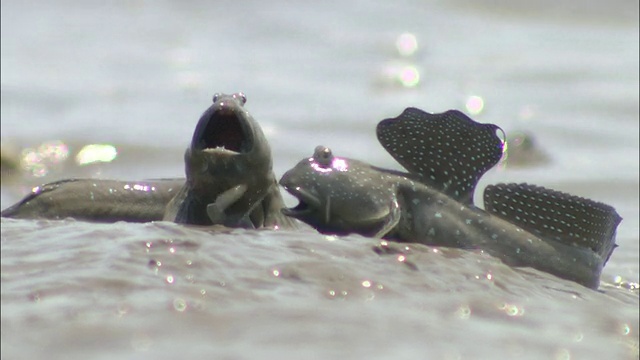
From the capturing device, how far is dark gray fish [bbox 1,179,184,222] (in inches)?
147

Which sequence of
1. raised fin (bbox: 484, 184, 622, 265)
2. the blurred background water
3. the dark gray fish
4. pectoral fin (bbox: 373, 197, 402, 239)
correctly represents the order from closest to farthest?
1. the blurred background water
2. pectoral fin (bbox: 373, 197, 402, 239)
3. raised fin (bbox: 484, 184, 622, 265)
4. the dark gray fish

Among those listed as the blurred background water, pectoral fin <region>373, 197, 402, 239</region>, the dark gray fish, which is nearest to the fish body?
pectoral fin <region>373, 197, 402, 239</region>

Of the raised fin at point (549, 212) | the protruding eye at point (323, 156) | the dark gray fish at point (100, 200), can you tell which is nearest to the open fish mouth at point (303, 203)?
the protruding eye at point (323, 156)

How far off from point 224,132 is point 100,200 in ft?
2.12

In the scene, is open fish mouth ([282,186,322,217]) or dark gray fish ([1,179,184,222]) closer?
open fish mouth ([282,186,322,217])

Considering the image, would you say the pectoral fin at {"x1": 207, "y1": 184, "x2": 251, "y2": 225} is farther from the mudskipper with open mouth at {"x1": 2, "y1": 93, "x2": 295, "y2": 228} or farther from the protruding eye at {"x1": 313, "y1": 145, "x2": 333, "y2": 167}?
the protruding eye at {"x1": 313, "y1": 145, "x2": 333, "y2": 167}

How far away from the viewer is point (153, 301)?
245 cm

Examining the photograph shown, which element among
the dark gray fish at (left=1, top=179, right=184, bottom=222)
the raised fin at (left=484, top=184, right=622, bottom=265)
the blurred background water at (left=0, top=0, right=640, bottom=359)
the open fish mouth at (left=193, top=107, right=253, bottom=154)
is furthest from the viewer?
the dark gray fish at (left=1, top=179, right=184, bottom=222)

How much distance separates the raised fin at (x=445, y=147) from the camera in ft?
10.9

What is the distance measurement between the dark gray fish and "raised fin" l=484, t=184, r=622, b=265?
102 cm

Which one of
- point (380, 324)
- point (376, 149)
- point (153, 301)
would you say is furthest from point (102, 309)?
point (376, 149)

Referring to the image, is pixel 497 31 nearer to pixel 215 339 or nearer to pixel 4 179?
pixel 4 179

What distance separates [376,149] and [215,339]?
19.0 feet

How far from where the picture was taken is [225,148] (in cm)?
334
